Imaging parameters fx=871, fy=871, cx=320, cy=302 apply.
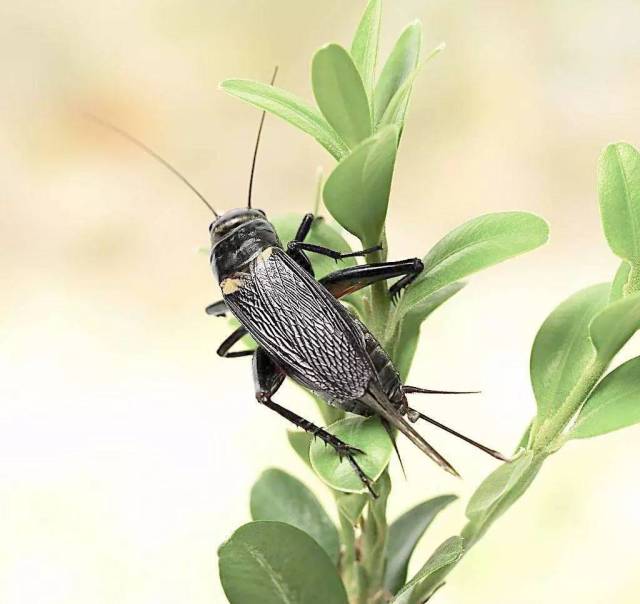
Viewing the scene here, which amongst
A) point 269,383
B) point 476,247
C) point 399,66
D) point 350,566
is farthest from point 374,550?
point 399,66

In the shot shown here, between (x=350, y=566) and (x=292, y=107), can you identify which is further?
(x=350, y=566)

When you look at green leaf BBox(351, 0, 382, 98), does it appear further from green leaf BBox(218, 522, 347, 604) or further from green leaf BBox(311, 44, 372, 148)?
green leaf BBox(218, 522, 347, 604)

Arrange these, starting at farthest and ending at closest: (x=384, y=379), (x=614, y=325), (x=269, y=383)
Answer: (x=269, y=383), (x=384, y=379), (x=614, y=325)

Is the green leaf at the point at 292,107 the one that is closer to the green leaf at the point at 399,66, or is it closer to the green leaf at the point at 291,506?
the green leaf at the point at 399,66

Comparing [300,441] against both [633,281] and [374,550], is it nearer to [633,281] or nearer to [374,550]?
[374,550]

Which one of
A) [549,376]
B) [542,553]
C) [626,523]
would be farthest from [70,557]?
[549,376]
